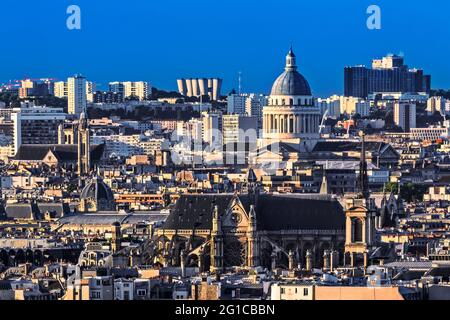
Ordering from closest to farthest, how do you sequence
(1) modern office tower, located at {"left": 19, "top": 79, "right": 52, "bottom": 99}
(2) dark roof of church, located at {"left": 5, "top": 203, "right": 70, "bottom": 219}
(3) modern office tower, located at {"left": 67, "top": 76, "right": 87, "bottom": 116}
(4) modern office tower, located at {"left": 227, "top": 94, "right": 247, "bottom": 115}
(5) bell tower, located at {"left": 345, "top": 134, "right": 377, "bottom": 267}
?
(5) bell tower, located at {"left": 345, "top": 134, "right": 377, "bottom": 267}, (2) dark roof of church, located at {"left": 5, "top": 203, "right": 70, "bottom": 219}, (3) modern office tower, located at {"left": 67, "top": 76, "right": 87, "bottom": 116}, (4) modern office tower, located at {"left": 227, "top": 94, "right": 247, "bottom": 115}, (1) modern office tower, located at {"left": 19, "top": 79, "right": 52, "bottom": 99}

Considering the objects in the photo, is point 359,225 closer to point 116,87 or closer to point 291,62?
point 291,62

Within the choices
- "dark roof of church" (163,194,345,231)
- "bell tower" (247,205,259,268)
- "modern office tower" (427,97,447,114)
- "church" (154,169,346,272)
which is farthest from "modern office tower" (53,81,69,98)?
"bell tower" (247,205,259,268)

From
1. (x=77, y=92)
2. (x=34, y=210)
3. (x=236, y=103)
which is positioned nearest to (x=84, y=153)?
(x=34, y=210)

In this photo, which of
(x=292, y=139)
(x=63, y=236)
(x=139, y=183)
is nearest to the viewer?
(x=63, y=236)

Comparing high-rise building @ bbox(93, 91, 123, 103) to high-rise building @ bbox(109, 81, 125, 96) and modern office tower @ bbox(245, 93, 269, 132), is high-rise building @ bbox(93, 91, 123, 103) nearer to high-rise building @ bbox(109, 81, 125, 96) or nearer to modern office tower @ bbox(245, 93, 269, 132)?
high-rise building @ bbox(109, 81, 125, 96)

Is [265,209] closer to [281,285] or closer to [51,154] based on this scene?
[281,285]
